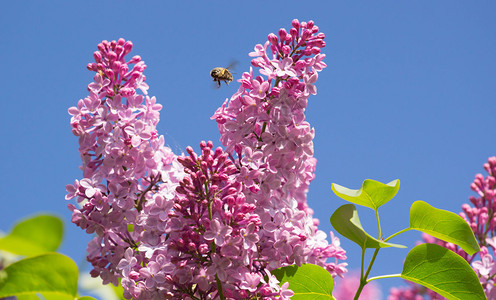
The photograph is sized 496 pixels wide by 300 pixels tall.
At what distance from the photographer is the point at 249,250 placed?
56.2 inches

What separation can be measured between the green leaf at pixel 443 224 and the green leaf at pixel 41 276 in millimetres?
1043

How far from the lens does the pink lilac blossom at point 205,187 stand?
1399 mm

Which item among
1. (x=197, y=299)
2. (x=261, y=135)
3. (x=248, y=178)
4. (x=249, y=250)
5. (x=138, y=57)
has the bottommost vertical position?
(x=197, y=299)

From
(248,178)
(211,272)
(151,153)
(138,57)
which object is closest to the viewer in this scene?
(211,272)

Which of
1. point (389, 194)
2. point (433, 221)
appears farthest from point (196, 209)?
point (433, 221)

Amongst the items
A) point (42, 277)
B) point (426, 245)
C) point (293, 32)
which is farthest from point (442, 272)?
point (42, 277)

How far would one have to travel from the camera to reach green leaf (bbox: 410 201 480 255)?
65.7 inches

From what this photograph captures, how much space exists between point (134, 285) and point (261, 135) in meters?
0.54

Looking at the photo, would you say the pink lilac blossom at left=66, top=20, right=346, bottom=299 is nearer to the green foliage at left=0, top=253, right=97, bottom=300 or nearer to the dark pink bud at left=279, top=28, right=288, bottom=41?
the dark pink bud at left=279, top=28, right=288, bottom=41

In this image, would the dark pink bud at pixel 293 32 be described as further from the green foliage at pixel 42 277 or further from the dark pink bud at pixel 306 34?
the green foliage at pixel 42 277

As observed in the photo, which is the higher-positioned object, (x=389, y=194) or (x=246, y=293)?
(x=389, y=194)

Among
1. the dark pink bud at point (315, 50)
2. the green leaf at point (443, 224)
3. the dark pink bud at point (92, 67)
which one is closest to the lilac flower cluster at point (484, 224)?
the green leaf at point (443, 224)

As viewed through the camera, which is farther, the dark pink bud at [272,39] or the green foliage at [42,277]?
the dark pink bud at [272,39]

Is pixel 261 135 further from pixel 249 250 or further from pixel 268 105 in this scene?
pixel 249 250
